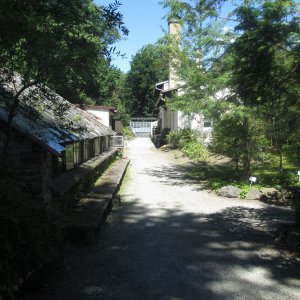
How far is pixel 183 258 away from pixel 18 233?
3.74 meters

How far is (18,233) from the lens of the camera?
435 centimetres

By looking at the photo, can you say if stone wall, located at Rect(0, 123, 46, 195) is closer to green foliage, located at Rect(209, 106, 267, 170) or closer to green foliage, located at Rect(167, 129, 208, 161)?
green foliage, located at Rect(209, 106, 267, 170)

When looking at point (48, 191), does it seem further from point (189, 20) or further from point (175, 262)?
point (189, 20)

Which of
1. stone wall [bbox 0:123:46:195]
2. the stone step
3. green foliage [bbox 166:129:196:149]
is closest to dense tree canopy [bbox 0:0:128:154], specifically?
stone wall [bbox 0:123:46:195]

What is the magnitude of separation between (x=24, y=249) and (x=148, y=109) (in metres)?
66.5

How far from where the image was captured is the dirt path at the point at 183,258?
5.82 meters

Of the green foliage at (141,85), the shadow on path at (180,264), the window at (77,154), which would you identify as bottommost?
the shadow on path at (180,264)

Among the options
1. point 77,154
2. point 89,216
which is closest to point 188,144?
point 77,154

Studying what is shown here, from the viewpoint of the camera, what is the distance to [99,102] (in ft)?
127

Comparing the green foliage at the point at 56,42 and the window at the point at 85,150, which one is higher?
the green foliage at the point at 56,42

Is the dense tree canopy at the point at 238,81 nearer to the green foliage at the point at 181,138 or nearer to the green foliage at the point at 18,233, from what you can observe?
the green foliage at the point at 18,233

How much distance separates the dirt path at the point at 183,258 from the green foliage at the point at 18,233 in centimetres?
87

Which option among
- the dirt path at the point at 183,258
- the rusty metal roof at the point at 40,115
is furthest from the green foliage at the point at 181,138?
the rusty metal roof at the point at 40,115

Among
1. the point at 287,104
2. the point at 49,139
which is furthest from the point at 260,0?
the point at 49,139
